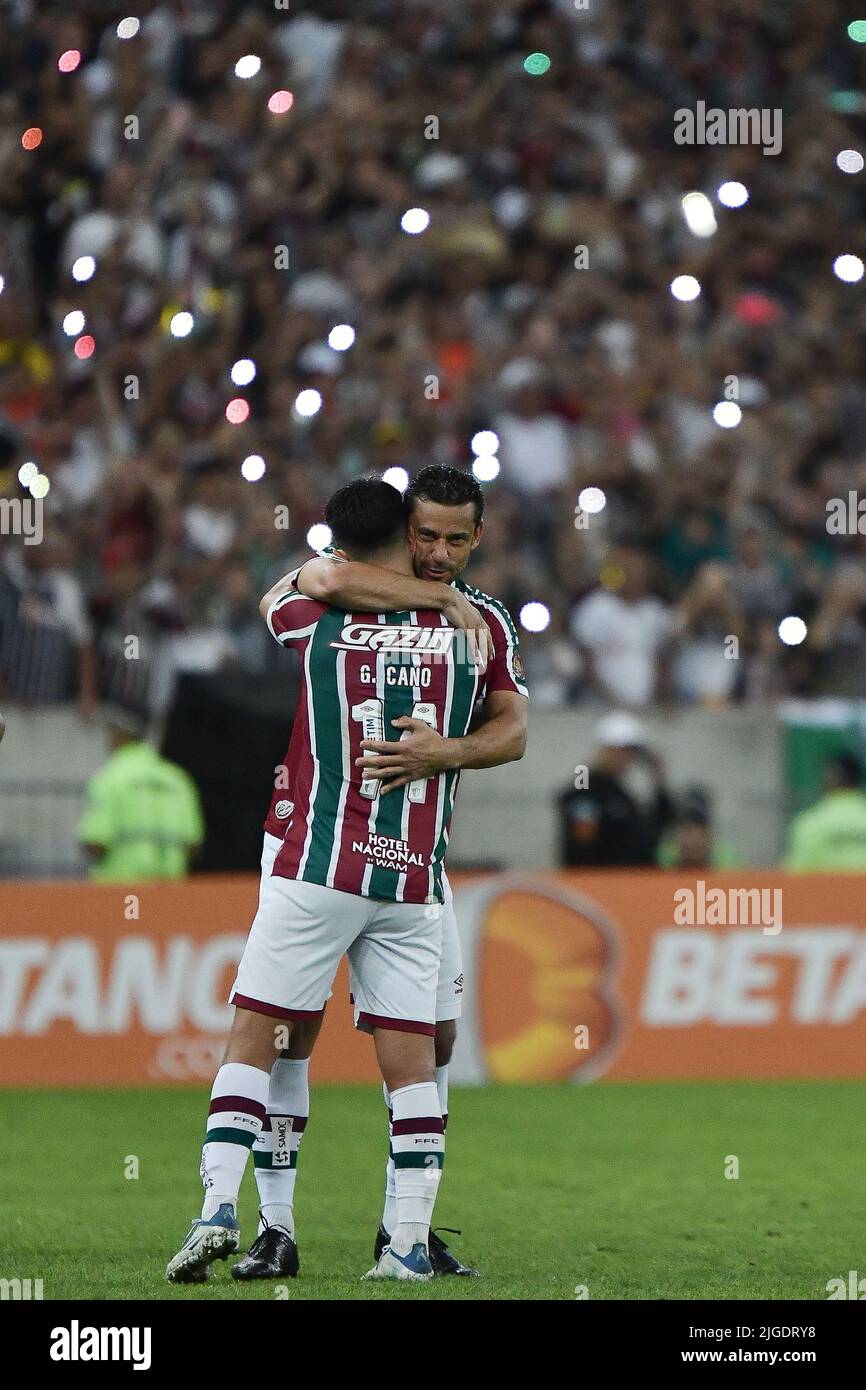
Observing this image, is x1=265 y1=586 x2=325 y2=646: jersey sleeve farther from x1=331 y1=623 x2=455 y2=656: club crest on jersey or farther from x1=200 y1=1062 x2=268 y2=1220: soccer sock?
x1=200 y1=1062 x2=268 y2=1220: soccer sock

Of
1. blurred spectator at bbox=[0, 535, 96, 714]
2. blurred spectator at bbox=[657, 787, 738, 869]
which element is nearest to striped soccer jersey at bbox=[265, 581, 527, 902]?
blurred spectator at bbox=[0, 535, 96, 714]

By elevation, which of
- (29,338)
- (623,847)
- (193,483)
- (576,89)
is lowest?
(623,847)

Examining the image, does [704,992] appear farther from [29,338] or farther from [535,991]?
[29,338]

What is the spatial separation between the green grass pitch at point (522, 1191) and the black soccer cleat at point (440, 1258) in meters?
0.08

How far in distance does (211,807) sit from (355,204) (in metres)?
4.93

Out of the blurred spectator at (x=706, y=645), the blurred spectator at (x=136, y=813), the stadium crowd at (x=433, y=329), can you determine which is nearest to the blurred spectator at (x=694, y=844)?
the stadium crowd at (x=433, y=329)

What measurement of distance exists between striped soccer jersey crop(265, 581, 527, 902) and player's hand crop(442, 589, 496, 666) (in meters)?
0.03

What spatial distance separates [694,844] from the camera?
11.6 m

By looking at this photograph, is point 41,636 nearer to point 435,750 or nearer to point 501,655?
point 501,655

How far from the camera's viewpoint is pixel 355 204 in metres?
14.1

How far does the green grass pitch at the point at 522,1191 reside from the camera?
549 centimetres

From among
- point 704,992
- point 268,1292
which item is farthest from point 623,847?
point 268,1292
